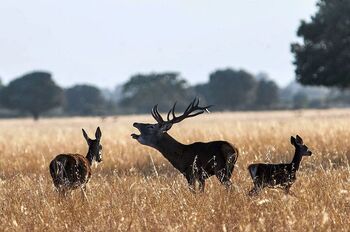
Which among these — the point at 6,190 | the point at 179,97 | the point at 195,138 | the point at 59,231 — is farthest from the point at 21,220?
the point at 179,97

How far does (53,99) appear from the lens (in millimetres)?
85000

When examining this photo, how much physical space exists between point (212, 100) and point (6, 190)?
3746 inches

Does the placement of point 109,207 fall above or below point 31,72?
below

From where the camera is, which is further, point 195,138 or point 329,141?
point 195,138

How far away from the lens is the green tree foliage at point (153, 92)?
311 ft

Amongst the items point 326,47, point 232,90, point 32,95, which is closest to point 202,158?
point 326,47

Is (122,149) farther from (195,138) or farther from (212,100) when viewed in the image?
(212,100)

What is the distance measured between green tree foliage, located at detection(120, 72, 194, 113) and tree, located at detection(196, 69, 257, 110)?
4390mm

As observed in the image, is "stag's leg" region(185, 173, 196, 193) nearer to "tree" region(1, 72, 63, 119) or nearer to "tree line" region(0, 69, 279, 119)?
"tree" region(1, 72, 63, 119)

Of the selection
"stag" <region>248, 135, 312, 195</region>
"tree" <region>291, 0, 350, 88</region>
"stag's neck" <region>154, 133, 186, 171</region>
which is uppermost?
"tree" <region>291, 0, 350, 88</region>

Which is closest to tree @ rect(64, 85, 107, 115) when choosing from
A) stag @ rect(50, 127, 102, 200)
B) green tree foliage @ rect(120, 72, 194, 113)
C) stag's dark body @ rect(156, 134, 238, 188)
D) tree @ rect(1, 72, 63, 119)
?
green tree foliage @ rect(120, 72, 194, 113)

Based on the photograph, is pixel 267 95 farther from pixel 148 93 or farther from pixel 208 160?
pixel 208 160

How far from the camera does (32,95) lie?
83.1 meters

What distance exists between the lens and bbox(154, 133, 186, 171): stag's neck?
28.6ft
